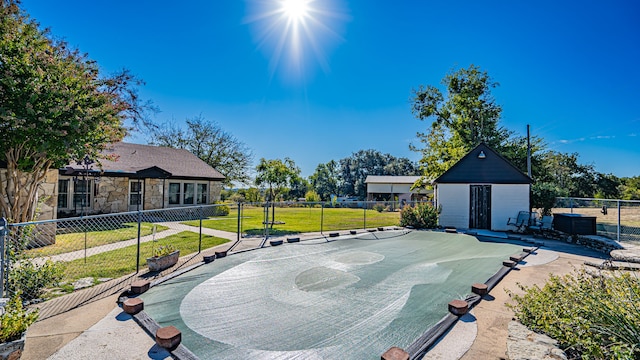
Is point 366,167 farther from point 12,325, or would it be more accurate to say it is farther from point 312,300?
point 12,325

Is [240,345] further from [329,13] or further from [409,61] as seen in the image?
[409,61]

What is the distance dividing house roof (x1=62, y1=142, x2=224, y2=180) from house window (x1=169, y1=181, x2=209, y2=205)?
2.37 ft

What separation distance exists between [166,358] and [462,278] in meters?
5.47

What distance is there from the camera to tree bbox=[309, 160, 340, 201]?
52247mm

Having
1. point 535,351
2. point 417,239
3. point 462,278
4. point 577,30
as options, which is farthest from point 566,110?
point 535,351

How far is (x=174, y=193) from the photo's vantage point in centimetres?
1705

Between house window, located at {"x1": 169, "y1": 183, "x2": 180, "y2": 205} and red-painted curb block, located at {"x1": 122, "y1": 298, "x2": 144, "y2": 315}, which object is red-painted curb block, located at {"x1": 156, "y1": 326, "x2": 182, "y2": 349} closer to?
red-painted curb block, located at {"x1": 122, "y1": 298, "x2": 144, "y2": 315}

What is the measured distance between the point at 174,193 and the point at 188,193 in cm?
80

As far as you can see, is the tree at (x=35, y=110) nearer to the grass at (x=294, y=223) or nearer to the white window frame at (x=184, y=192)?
the grass at (x=294, y=223)

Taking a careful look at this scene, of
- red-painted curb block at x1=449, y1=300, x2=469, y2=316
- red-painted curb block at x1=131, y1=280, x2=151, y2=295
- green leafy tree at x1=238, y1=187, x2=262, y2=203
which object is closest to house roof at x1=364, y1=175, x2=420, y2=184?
green leafy tree at x1=238, y1=187, x2=262, y2=203

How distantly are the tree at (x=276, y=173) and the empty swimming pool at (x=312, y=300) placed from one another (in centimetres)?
695

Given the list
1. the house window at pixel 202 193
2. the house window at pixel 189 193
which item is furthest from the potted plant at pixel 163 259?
the house window at pixel 202 193

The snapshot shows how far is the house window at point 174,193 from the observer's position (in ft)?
55.4

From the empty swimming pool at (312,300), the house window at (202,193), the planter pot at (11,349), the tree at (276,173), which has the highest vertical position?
the tree at (276,173)
